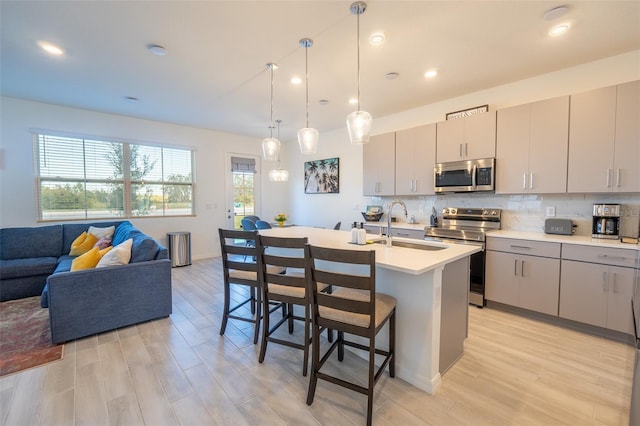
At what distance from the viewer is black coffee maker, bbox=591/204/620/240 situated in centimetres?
271

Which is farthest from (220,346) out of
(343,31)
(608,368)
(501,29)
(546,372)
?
(501,29)

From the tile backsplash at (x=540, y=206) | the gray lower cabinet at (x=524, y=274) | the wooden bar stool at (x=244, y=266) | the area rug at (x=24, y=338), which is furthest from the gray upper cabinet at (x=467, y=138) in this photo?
the area rug at (x=24, y=338)

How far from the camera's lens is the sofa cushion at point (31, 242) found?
372 centimetres

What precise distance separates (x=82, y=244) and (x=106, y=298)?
198cm

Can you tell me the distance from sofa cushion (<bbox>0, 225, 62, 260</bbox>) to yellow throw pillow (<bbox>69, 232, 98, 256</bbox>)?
0.23 metres

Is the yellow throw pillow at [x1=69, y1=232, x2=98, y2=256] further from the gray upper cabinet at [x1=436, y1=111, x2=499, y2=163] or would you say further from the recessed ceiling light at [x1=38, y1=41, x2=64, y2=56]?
the gray upper cabinet at [x1=436, y1=111, x2=499, y2=163]

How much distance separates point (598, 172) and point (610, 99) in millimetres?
698

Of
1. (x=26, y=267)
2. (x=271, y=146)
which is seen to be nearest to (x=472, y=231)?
(x=271, y=146)

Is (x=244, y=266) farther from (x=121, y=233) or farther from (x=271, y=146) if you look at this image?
(x=121, y=233)

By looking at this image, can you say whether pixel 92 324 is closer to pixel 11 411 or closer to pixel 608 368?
pixel 11 411

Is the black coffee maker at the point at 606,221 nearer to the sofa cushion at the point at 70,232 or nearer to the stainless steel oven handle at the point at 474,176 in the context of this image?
the stainless steel oven handle at the point at 474,176

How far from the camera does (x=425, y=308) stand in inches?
71.8

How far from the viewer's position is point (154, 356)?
224 centimetres

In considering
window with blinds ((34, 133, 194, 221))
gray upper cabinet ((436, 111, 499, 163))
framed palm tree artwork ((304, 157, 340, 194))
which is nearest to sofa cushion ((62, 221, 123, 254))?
window with blinds ((34, 133, 194, 221))
